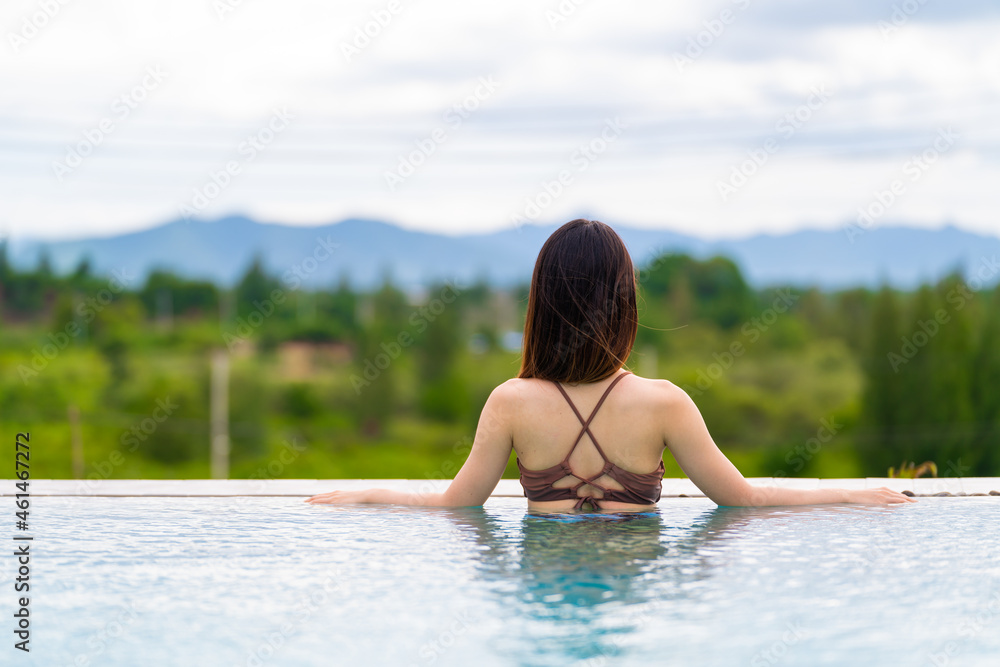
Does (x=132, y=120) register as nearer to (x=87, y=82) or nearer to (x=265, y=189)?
(x=87, y=82)

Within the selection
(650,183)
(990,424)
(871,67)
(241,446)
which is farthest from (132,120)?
(990,424)

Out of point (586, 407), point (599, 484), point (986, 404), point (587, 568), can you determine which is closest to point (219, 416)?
point (986, 404)

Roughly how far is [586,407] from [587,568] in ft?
2.02

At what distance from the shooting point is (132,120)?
44781mm

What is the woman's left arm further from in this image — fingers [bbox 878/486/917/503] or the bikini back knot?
fingers [bbox 878/486/917/503]

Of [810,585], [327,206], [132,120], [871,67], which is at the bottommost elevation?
[810,585]

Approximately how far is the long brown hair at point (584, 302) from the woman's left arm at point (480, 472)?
22 centimetres

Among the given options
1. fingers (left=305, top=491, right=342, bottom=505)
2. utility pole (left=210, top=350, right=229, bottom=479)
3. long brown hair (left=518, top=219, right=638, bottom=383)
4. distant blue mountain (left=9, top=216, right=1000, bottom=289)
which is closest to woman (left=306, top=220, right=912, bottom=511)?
long brown hair (left=518, top=219, right=638, bottom=383)

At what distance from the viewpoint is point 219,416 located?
1923 inches

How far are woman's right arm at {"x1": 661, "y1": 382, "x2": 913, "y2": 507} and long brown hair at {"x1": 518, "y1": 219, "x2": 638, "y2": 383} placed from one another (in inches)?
8.8

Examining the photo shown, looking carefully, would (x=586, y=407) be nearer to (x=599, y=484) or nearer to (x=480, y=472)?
(x=599, y=484)

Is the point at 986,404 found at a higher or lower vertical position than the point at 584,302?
lower

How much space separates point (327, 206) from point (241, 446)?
55.5ft

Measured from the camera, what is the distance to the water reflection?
2148 millimetres
